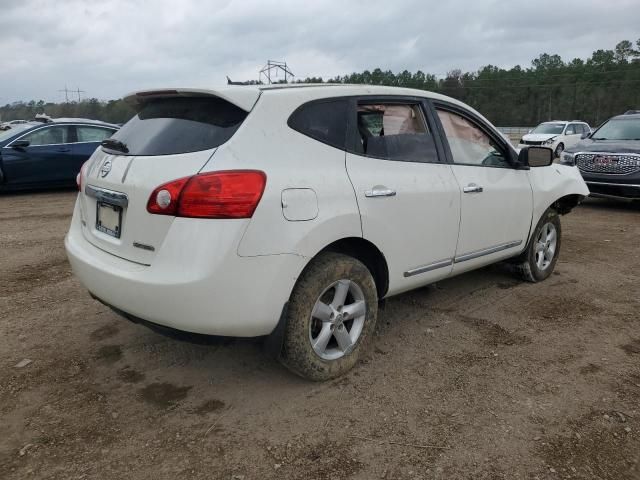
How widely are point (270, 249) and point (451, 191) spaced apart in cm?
161

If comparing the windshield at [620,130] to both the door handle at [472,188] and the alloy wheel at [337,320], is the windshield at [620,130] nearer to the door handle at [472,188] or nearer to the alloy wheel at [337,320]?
the door handle at [472,188]

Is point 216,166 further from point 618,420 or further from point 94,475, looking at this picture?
point 618,420

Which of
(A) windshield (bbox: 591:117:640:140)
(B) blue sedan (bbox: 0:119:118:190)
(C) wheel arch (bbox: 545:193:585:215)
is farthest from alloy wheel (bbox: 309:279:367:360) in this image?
(B) blue sedan (bbox: 0:119:118:190)

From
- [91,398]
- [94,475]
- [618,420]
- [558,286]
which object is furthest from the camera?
[558,286]

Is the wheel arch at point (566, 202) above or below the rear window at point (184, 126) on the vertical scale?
below

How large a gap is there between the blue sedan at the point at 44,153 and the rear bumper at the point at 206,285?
365 inches

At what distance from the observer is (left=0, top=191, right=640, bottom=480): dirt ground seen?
2424mm

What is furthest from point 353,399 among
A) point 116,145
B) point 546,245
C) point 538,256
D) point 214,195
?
point 546,245

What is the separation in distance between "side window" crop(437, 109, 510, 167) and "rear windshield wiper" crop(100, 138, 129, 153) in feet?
7.13

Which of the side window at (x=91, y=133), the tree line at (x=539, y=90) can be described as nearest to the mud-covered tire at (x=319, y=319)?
the side window at (x=91, y=133)

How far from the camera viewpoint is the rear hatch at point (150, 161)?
2615mm

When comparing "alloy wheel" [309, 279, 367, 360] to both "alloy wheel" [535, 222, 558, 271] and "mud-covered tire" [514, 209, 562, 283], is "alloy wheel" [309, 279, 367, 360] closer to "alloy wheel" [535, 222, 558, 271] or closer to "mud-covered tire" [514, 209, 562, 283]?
"mud-covered tire" [514, 209, 562, 283]

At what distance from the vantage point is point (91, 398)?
297 cm

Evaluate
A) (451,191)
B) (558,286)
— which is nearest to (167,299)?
(451,191)
